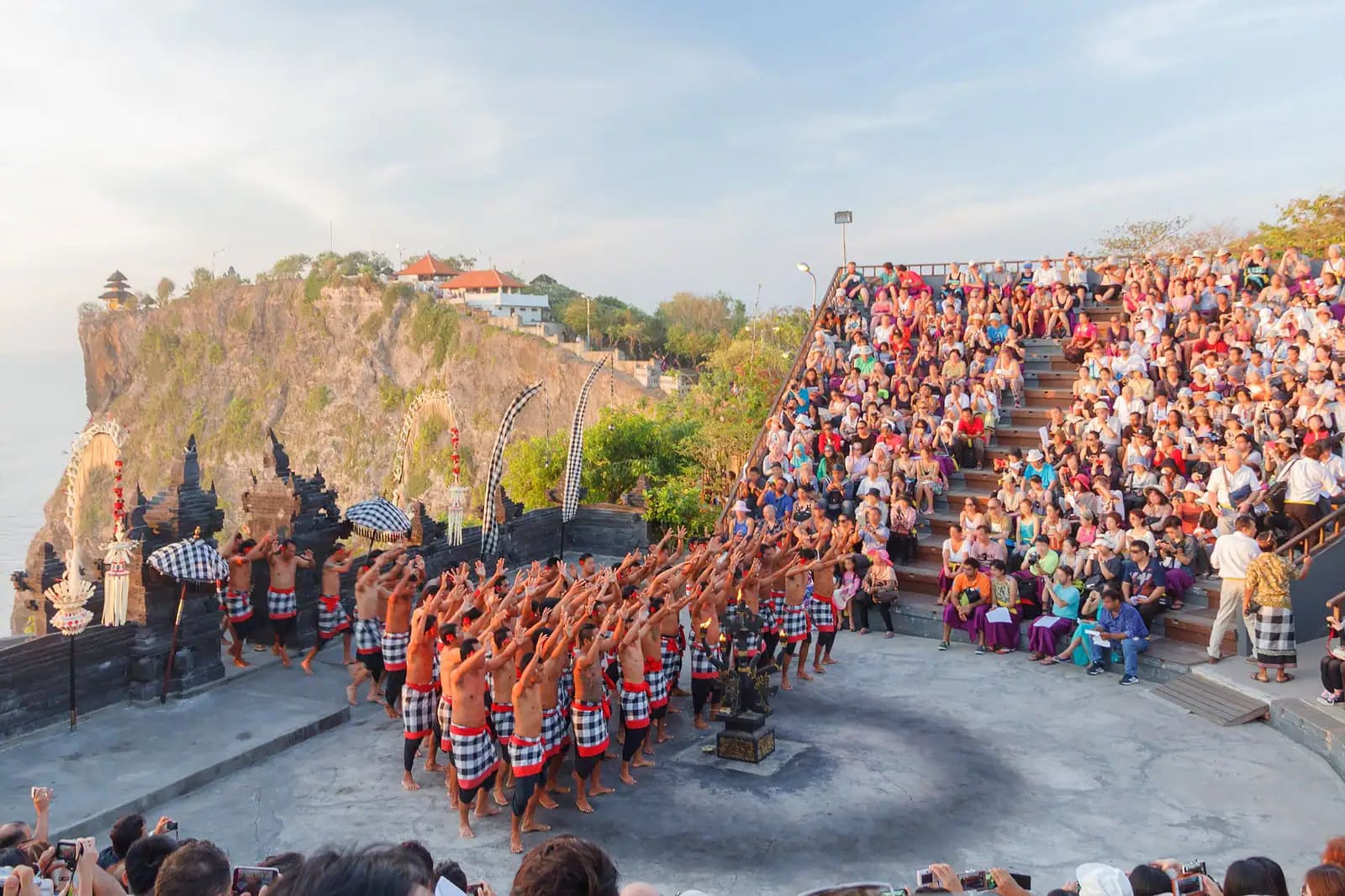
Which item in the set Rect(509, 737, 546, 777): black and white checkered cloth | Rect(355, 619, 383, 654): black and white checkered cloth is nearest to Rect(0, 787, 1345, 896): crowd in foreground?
Rect(509, 737, 546, 777): black and white checkered cloth

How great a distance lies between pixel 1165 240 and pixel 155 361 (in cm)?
6128

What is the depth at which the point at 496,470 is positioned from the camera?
584 inches

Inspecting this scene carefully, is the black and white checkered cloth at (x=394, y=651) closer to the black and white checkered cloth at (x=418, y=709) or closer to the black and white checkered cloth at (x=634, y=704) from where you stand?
the black and white checkered cloth at (x=418, y=709)

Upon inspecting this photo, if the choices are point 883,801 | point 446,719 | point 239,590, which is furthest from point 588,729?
point 239,590

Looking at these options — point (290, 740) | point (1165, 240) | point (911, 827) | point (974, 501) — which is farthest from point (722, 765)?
point (1165, 240)

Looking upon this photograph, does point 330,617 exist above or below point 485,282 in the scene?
below

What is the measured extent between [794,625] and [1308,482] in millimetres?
5964

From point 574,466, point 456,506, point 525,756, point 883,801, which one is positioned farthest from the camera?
point 574,466

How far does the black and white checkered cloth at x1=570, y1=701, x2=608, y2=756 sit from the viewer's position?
8.17 meters

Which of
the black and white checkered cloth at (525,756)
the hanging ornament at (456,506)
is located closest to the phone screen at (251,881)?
the black and white checkered cloth at (525,756)

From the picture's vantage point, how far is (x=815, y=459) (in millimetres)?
16188

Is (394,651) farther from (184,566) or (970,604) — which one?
(970,604)

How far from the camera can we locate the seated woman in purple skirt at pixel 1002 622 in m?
12.4

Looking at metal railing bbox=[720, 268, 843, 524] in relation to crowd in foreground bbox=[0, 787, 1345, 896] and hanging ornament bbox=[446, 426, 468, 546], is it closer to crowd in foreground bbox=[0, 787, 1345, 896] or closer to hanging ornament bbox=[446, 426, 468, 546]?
hanging ornament bbox=[446, 426, 468, 546]
